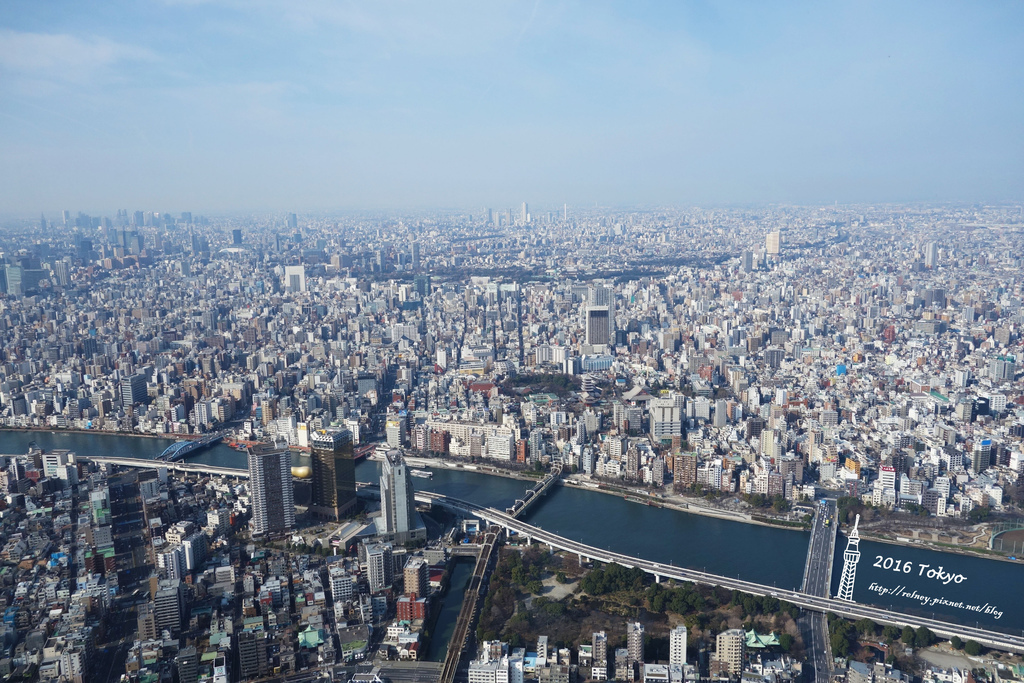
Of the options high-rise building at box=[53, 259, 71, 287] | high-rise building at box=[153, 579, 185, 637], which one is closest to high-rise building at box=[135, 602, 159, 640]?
high-rise building at box=[153, 579, 185, 637]

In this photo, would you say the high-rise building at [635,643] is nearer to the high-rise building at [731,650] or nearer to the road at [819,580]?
the high-rise building at [731,650]

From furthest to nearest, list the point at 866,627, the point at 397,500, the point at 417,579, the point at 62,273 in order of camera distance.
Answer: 1. the point at 62,273
2. the point at 397,500
3. the point at 417,579
4. the point at 866,627

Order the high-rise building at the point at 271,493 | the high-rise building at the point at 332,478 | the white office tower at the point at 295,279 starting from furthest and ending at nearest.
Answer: the white office tower at the point at 295,279, the high-rise building at the point at 332,478, the high-rise building at the point at 271,493

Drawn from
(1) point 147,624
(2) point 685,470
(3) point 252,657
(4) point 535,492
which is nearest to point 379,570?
(3) point 252,657

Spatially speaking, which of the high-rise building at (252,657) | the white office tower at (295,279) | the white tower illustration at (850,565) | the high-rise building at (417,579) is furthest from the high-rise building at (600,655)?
the white office tower at (295,279)

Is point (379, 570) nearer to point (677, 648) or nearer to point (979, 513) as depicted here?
point (677, 648)

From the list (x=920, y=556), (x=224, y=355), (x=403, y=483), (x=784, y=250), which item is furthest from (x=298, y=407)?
(x=784, y=250)
